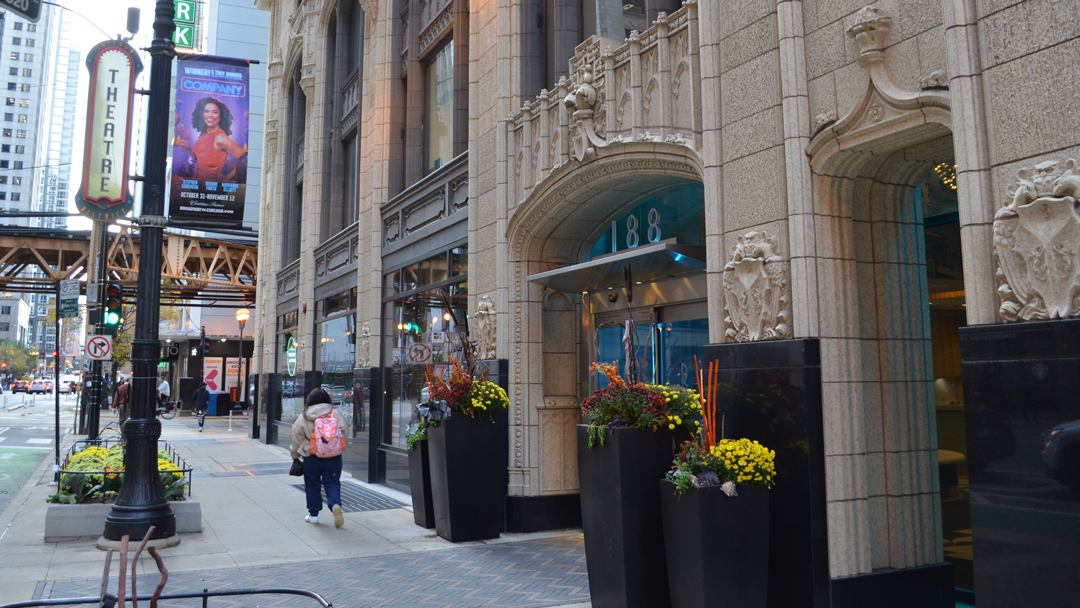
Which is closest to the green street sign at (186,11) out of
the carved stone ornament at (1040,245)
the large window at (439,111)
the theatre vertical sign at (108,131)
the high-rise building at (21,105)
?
the theatre vertical sign at (108,131)

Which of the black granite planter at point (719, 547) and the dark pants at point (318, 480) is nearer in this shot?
the black granite planter at point (719, 547)

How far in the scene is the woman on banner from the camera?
55.8 feet

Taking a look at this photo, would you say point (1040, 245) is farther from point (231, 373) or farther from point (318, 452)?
point (231, 373)

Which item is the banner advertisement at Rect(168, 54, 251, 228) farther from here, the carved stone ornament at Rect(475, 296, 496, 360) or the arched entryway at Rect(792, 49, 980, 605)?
the arched entryway at Rect(792, 49, 980, 605)

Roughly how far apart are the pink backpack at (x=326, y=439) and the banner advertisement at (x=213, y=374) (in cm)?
3862

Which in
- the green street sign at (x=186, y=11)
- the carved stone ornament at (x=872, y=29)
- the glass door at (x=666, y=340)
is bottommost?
the glass door at (x=666, y=340)

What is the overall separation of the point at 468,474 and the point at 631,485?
13.3 ft

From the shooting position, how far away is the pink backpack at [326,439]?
10898mm

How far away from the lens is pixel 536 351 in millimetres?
10797

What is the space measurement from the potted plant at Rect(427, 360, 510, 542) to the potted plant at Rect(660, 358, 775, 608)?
4.39m

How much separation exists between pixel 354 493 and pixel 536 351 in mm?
5548

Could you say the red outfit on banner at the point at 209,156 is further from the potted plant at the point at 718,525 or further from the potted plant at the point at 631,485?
the potted plant at the point at 718,525

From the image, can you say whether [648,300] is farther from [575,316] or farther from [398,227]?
[398,227]

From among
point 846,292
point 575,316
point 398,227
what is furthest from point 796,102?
point 398,227
